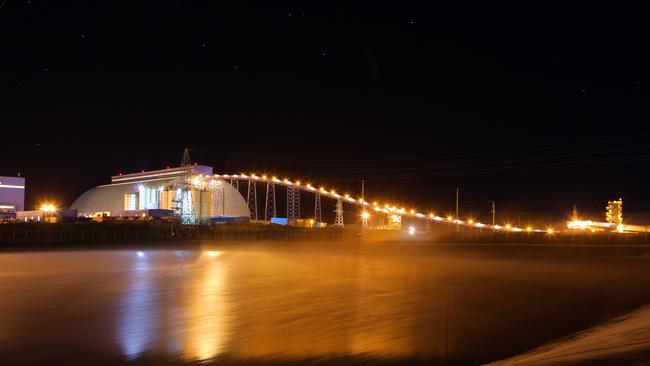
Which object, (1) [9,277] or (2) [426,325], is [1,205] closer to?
(1) [9,277]

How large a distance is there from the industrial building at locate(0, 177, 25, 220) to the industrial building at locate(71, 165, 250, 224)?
1458 centimetres

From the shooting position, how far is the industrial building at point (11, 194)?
103 m

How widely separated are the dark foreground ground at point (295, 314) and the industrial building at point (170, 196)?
2310 inches

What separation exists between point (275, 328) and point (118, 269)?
1438cm

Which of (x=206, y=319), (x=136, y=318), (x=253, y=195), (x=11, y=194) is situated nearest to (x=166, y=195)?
(x=253, y=195)

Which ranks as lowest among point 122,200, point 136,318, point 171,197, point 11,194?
point 136,318

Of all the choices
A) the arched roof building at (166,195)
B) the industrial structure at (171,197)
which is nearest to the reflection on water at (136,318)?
the industrial structure at (171,197)

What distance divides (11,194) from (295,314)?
110 metres

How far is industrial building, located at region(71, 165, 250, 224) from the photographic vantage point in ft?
281

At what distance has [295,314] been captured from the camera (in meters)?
12.1

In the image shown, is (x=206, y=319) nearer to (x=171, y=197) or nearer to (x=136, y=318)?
(x=136, y=318)

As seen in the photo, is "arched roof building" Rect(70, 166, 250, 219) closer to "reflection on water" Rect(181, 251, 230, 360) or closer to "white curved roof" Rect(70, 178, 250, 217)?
"white curved roof" Rect(70, 178, 250, 217)

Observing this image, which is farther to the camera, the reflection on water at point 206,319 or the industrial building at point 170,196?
the industrial building at point 170,196

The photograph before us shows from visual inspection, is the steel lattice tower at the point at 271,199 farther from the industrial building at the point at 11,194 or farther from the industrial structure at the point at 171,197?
the industrial building at the point at 11,194
